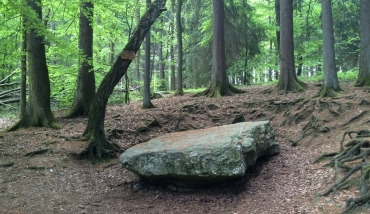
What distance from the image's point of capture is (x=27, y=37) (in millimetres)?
9852

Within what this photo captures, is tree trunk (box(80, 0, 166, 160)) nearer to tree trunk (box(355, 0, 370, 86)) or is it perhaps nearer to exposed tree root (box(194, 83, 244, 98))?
exposed tree root (box(194, 83, 244, 98))

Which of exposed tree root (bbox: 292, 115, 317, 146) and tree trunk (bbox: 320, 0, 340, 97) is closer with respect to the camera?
exposed tree root (bbox: 292, 115, 317, 146)

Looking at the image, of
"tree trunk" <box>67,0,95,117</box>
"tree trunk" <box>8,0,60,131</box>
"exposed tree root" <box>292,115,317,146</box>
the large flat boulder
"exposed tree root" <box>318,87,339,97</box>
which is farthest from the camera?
"tree trunk" <box>67,0,95,117</box>

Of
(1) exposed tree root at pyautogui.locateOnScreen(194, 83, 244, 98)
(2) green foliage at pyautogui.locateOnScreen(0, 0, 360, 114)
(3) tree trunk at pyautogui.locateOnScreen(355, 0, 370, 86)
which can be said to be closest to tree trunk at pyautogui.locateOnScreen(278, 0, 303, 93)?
(2) green foliage at pyautogui.locateOnScreen(0, 0, 360, 114)

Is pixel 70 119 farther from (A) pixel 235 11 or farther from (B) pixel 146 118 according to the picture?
(A) pixel 235 11

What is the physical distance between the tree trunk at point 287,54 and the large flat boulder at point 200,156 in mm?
5993

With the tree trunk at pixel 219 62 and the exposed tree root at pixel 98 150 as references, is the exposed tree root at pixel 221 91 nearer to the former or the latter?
the tree trunk at pixel 219 62

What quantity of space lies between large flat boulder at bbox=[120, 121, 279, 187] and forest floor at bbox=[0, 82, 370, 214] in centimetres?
51

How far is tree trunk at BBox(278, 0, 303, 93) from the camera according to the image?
13047 millimetres

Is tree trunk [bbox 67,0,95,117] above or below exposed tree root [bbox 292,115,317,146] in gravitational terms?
above

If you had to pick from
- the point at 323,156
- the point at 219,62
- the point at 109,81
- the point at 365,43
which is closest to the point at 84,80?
the point at 109,81

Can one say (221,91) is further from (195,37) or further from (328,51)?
(195,37)

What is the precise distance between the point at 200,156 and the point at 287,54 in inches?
337

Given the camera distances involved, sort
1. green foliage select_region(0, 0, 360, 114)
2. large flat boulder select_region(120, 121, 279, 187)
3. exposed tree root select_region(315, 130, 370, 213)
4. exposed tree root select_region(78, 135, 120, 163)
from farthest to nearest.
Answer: green foliage select_region(0, 0, 360, 114) → exposed tree root select_region(78, 135, 120, 163) → large flat boulder select_region(120, 121, 279, 187) → exposed tree root select_region(315, 130, 370, 213)
